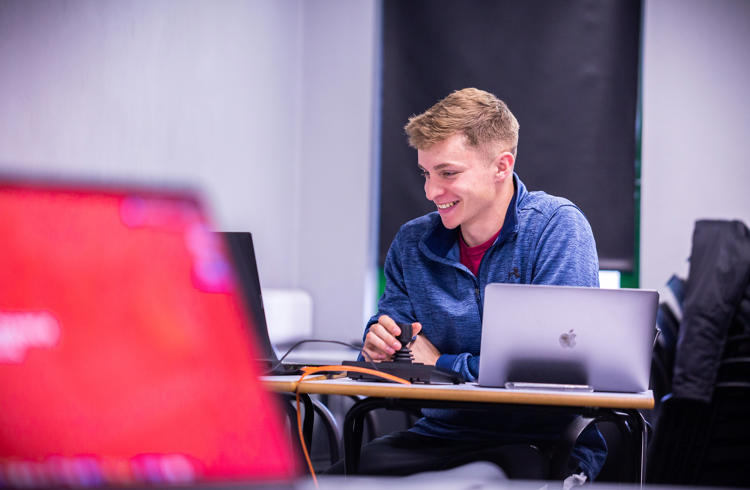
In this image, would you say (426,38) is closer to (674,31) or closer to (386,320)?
(674,31)

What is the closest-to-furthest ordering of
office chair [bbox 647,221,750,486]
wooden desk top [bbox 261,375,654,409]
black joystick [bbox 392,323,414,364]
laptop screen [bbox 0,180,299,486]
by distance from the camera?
laptop screen [bbox 0,180,299,486] → wooden desk top [bbox 261,375,654,409] → black joystick [bbox 392,323,414,364] → office chair [bbox 647,221,750,486]

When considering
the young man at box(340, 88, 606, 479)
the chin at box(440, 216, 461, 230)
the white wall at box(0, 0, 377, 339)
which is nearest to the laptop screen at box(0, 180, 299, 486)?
the white wall at box(0, 0, 377, 339)

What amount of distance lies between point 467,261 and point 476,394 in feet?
2.15

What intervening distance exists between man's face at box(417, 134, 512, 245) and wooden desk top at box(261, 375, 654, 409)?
587 millimetres

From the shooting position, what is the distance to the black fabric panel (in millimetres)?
3959

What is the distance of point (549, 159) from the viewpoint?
158 inches

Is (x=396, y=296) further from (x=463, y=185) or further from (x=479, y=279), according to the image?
(x=463, y=185)

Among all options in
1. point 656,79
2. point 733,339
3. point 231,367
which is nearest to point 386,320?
point 231,367

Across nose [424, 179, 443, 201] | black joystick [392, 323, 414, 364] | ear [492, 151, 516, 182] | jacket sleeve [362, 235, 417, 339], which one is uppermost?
ear [492, 151, 516, 182]

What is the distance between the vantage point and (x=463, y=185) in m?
2.06

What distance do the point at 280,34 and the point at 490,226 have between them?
2.36 m

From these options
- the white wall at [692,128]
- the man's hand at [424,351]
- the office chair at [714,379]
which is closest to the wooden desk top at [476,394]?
the man's hand at [424,351]

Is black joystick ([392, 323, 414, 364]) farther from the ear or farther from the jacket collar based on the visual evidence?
the ear

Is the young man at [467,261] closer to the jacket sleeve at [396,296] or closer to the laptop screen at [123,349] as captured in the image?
the jacket sleeve at [396,296]
